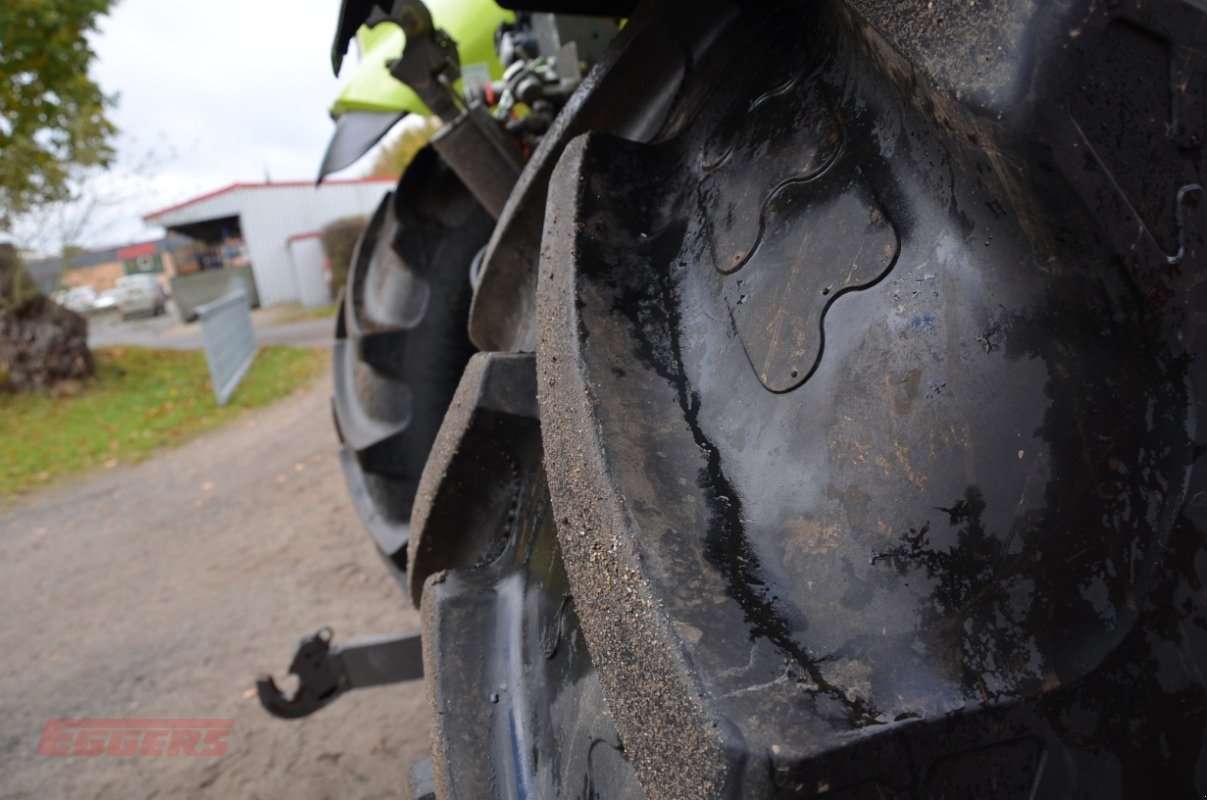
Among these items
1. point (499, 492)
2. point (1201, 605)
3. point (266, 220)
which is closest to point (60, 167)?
point (499, 492)

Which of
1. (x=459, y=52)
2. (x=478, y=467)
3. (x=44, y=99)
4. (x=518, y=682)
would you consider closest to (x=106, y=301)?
(x=44, y=99)

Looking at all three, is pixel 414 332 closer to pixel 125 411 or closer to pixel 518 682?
pixel 518 682

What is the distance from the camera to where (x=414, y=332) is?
2209 mm

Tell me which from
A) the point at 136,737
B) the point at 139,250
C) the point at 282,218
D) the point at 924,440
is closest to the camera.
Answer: the point at 924,440

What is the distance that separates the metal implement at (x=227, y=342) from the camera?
28.9ft

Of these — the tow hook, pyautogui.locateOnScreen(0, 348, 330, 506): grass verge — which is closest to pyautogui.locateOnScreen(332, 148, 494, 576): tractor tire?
the tow hook

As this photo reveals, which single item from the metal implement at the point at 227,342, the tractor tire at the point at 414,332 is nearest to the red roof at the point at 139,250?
the metal implement at the point at 227,342

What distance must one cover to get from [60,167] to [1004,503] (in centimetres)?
1255

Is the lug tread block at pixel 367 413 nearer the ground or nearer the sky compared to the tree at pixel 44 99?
nearer the ground

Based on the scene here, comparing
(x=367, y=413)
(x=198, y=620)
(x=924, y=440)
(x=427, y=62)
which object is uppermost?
(x=427, y=62)

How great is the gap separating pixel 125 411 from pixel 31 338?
2015mm

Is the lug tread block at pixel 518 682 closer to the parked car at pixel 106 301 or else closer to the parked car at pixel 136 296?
the parked car at pixel 136 296

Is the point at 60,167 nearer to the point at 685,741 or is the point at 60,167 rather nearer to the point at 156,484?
the point at 156,484

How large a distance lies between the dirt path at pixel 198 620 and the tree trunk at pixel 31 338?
13.8ft
